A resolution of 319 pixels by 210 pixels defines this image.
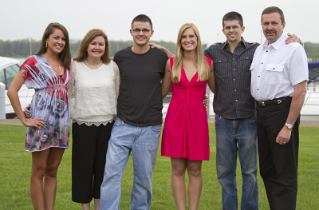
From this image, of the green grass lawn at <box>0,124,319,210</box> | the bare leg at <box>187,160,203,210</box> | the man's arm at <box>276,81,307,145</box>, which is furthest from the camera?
the green grass lawn at <box>0,124,319,210</box>

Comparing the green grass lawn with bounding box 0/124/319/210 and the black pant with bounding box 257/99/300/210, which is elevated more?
the black pant with bounding box 257/99/300/210

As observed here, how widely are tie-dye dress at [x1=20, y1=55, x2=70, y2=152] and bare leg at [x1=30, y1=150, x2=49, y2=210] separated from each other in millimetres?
113

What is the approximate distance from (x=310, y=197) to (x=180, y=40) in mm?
3056

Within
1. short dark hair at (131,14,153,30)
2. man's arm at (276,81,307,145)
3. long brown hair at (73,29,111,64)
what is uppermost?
short dark hair at (131,14,153,30)

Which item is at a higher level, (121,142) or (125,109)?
(125,109)

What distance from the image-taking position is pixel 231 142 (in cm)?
419

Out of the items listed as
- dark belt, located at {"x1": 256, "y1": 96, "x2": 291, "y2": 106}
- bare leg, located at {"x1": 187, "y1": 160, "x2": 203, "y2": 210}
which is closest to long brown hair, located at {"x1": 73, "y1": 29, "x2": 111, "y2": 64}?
bare leg, located at {"x1": 187, "y1": 160, "x2": 203, "y2": 210}

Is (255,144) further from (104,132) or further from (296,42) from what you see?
(104,132)

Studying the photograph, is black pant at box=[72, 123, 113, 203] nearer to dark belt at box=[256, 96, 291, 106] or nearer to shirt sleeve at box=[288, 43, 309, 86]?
dark belt at box=[256, 96, 291, 106]

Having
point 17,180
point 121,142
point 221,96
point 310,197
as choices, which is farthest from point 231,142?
point 17,180

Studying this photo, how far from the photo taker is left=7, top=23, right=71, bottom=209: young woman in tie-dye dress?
3805mm

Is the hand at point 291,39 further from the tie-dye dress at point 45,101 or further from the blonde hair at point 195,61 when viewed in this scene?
the tie-dye dress at point 45,101

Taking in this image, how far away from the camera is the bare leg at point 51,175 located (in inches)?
157

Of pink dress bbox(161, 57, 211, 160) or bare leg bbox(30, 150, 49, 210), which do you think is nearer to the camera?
bare leg bbox(30, 150, 49, 210)
